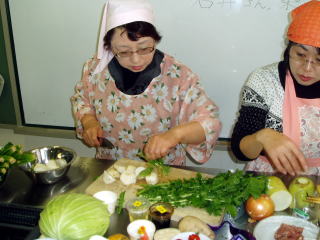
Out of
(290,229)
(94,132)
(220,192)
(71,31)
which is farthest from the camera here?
(71,31)

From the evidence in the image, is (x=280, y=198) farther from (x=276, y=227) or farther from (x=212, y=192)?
(x=212, y=192)

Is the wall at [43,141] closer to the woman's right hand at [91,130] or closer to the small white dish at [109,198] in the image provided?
the woman's right hand at [91,130]

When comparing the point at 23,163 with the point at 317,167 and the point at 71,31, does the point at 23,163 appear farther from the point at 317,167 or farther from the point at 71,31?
the point at 317,167

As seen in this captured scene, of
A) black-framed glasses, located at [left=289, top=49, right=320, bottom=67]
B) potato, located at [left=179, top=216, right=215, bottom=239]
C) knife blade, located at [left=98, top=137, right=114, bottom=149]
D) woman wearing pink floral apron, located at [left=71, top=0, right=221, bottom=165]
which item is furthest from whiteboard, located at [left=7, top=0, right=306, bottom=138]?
potato, located at [left=179, top=216, right=215, bottom=239]

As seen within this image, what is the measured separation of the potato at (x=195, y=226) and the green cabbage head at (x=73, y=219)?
269mm

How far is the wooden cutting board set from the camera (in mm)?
1277

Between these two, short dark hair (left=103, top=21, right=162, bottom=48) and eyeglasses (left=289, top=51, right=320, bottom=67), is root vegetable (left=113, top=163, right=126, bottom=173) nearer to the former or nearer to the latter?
short dark hair (left=103, top=21, right=162, bottom=48)

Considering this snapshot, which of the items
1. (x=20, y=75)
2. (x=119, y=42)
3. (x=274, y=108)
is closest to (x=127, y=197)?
(x=119, y=42)

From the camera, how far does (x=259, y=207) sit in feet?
4.12

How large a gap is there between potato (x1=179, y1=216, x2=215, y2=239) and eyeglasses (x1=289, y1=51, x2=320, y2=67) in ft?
2.74

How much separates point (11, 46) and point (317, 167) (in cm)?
234

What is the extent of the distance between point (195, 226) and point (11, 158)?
0.86 metres

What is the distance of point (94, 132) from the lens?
1794 millimetres

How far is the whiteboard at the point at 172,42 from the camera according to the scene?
221 cm
